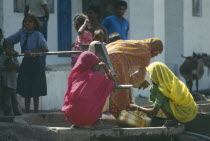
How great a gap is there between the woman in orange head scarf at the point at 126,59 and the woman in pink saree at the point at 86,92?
1237 mm

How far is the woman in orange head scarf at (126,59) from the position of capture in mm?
7660

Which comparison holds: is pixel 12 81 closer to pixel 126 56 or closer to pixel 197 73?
pixel 126 56

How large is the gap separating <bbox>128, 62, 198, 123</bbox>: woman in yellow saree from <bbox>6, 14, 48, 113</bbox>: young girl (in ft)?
8.09

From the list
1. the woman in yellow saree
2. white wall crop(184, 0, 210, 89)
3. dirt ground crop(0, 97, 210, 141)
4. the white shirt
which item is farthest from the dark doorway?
the woman in yellow saree

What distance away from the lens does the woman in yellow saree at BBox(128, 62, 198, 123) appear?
22.1 feet

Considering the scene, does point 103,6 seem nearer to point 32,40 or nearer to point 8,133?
point 32,40

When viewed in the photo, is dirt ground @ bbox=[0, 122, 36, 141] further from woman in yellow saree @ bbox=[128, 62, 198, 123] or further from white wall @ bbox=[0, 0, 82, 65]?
white wall @ bbox=[0, 0, 82, 65]

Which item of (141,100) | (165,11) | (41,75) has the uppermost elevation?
(165,11)

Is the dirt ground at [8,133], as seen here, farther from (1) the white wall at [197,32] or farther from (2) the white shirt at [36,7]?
A: (1) the white wall at [197,32]

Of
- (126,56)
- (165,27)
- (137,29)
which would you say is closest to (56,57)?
(137,29)

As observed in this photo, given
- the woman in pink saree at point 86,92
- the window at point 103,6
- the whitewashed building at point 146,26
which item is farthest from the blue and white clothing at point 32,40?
the window at point 103,6

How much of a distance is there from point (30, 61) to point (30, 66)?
0.24 feet

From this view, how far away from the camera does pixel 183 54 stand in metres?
14.2

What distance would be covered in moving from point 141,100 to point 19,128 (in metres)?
5.49
